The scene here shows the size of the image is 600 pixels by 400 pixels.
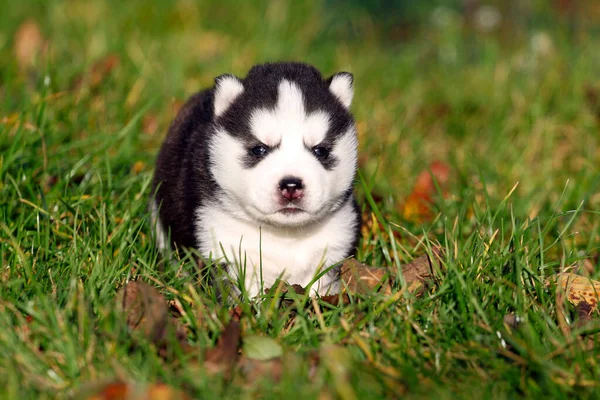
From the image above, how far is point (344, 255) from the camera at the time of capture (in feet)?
15.9

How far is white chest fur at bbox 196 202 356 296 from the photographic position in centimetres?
463

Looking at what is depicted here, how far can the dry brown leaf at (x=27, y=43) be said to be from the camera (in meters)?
7.84

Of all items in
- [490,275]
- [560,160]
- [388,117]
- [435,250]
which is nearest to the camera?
[490,275]

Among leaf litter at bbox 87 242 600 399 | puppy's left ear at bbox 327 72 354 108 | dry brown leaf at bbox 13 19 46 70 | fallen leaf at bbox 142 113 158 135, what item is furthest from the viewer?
dry brown leaf at bbox 13 19 46 70

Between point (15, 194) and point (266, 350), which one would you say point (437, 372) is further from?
point (15, 194)

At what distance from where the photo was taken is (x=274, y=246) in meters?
4.68

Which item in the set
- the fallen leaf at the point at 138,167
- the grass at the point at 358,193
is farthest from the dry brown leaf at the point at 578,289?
the fallen leaf at the point at 138,167

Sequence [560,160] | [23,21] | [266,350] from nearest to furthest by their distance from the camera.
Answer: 1. [266,350]
2. [560,160]
3. [23,21]

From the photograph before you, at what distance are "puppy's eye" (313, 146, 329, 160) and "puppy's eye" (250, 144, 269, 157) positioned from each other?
283 millimetres

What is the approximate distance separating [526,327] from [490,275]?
0.52 meters

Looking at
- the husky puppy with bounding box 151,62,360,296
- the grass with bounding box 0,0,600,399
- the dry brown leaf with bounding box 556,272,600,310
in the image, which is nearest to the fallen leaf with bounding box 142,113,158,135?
the grass with bounding box 0,0,600,399

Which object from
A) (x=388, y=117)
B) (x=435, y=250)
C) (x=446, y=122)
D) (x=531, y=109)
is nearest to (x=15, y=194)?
(x=435, y=250)

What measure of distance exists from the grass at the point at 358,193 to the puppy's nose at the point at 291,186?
63 centimetres

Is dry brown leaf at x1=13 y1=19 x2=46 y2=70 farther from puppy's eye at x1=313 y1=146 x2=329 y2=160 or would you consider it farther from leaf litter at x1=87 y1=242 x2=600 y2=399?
leaf litter at x1=87 y1=242 x2=600 y2=399
